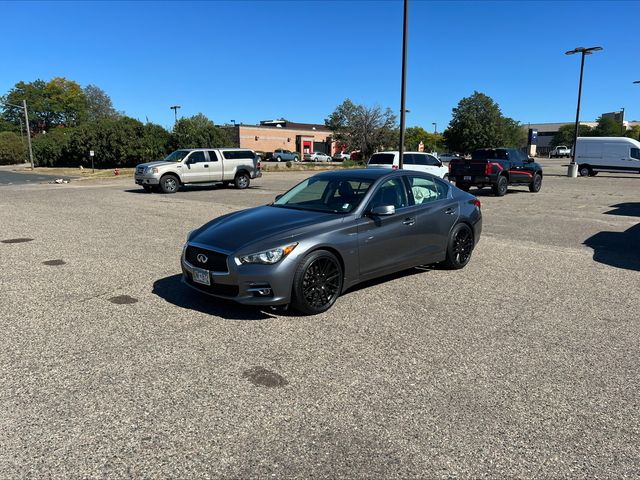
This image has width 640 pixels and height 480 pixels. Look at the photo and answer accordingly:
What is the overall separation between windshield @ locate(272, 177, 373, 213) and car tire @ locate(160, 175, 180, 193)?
48.1 ft

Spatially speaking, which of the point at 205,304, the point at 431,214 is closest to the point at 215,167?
the point at 431,214

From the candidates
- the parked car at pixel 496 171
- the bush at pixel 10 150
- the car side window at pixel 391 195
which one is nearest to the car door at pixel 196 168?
the parked car at pixel 496 171

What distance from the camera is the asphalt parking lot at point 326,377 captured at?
9.09ft

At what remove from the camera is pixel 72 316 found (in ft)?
16.5

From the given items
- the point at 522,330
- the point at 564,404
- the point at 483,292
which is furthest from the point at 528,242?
the point at 564,404

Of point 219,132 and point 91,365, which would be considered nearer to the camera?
point 91,365

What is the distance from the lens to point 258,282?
4.66 meters

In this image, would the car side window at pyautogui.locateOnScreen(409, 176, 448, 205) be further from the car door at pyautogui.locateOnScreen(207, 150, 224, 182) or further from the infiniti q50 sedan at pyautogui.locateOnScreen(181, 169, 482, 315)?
the car door at pyautogui.locateOnScreen(207, 150, 224, 182)

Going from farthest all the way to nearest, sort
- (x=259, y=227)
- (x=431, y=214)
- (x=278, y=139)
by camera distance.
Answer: (x=278, y=139) < (x=431, y=214) < (x=259, y=227)

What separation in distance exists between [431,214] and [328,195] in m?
1.43

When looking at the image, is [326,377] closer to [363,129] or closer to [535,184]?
[535,184]

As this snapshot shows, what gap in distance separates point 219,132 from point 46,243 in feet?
150

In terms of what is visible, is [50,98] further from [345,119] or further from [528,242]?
[528,242]

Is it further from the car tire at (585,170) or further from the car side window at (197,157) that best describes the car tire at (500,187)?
the car tire at (585,170)
